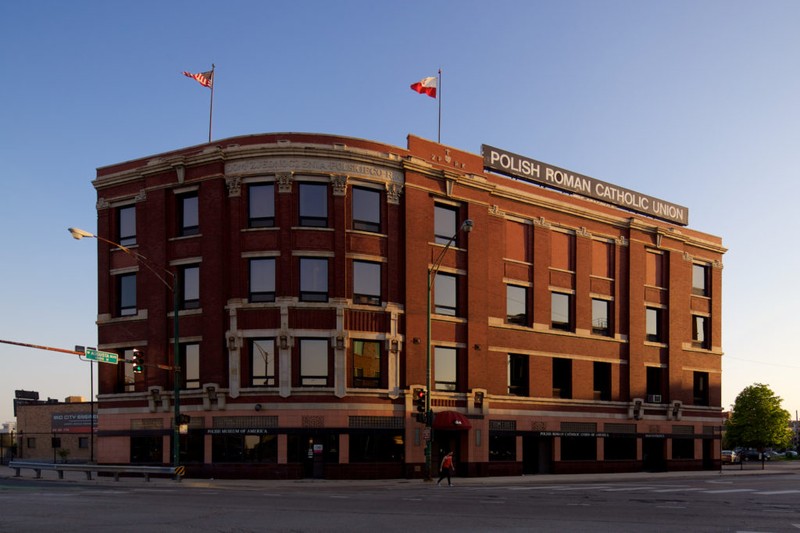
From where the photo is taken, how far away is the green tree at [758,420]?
330 ft

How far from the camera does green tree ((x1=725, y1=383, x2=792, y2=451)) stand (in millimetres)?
100500

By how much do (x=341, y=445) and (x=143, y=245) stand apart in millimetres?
15273

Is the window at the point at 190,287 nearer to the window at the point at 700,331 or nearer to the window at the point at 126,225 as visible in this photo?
the window at the point at 126,225

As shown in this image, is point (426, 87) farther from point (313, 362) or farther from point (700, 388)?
point (700, 388)

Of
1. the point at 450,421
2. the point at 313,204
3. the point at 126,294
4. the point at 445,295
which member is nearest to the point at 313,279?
the point at 313,204

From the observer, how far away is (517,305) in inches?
1839

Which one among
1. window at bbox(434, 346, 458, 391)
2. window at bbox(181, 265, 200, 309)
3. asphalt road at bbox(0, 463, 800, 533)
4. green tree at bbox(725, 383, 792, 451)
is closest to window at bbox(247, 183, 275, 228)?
window at bbox(181, 265, 200, 309)

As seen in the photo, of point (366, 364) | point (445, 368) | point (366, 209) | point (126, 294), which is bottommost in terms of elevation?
point (445, 368)

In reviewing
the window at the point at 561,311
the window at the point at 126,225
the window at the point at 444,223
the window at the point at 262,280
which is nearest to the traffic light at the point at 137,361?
the window at the point at 262,280

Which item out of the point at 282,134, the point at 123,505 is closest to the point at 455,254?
the point at 282,134

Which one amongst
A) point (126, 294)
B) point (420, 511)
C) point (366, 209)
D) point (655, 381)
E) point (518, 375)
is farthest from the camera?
point (655, 381)

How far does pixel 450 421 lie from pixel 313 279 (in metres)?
10.2

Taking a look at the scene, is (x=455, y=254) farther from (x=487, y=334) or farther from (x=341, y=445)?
(x=341, y=445)

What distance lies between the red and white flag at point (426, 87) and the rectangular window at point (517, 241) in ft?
28.9
